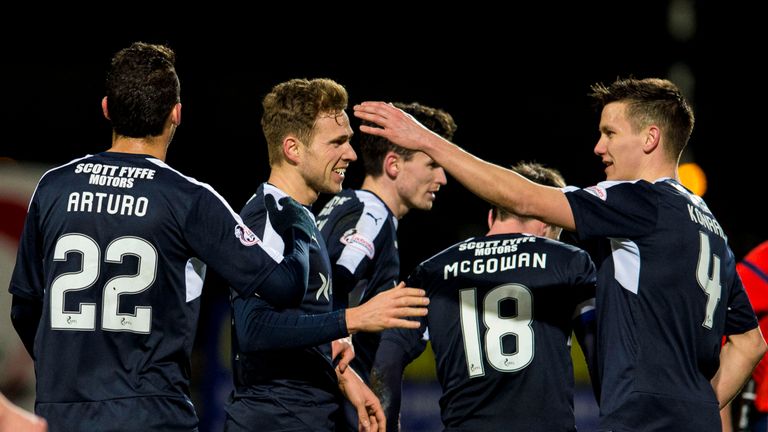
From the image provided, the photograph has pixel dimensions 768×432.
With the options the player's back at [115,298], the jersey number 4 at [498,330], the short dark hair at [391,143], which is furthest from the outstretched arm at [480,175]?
the short dark hair at [391,143]

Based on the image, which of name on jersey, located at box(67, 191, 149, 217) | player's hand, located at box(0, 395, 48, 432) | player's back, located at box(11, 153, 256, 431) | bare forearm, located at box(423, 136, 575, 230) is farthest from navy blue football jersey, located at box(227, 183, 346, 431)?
player's hand, located at box(0, 395, 48, 432)

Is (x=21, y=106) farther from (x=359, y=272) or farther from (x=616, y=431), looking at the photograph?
(x=616, y=431)

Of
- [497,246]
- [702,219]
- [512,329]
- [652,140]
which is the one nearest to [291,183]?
[497,246]

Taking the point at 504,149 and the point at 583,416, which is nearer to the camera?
the point at 583,416

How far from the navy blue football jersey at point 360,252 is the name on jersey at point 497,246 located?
23.3 inches

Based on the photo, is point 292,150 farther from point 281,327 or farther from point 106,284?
point 106,284

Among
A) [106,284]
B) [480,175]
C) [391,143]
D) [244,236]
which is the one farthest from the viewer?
[391,143]

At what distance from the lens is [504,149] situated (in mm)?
16391

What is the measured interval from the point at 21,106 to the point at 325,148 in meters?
8.64

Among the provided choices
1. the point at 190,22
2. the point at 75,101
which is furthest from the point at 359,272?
the point at 190,22

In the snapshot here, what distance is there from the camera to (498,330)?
5.05m

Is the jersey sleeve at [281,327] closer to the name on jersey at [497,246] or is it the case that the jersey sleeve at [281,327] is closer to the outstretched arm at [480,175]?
the outstretched arm at [480,175]

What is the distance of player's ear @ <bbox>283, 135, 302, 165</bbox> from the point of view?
193 inches

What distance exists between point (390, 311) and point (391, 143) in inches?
89.3
